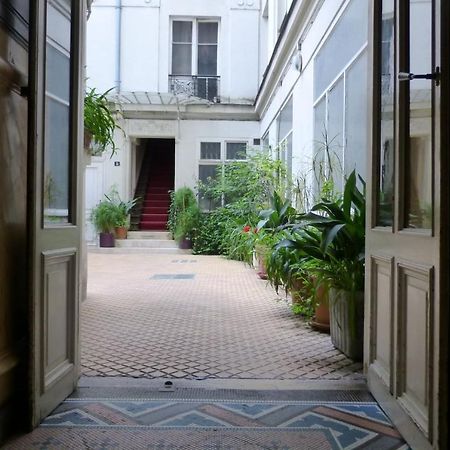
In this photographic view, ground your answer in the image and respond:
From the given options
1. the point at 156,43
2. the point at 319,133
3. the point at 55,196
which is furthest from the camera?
the point at 156,43

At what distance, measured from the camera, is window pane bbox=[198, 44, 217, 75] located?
11.5 m

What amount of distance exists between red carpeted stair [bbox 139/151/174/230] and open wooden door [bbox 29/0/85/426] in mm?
9355

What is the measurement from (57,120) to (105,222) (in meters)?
8.35

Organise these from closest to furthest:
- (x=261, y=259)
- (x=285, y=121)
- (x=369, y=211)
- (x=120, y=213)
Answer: (x=369, y=211) → (x=261, y=259) → (x=285, y=121) → (x=120, y=213)

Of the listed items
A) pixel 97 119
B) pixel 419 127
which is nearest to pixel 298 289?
pixel 97 119

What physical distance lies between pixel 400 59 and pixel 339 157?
265cm

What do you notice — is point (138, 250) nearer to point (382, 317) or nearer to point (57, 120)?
point (57, 120)

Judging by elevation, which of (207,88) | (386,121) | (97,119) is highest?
(207,88)

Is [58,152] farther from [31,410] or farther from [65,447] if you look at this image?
[65,447]

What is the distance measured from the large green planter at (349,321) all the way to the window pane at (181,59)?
9.66 metres

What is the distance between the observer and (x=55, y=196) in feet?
6.86

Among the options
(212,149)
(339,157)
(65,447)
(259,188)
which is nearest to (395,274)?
(65,447)

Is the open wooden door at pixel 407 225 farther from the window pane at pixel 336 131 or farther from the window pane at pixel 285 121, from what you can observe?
the window pane at pixel 285 121

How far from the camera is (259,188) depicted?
25.4 ft
